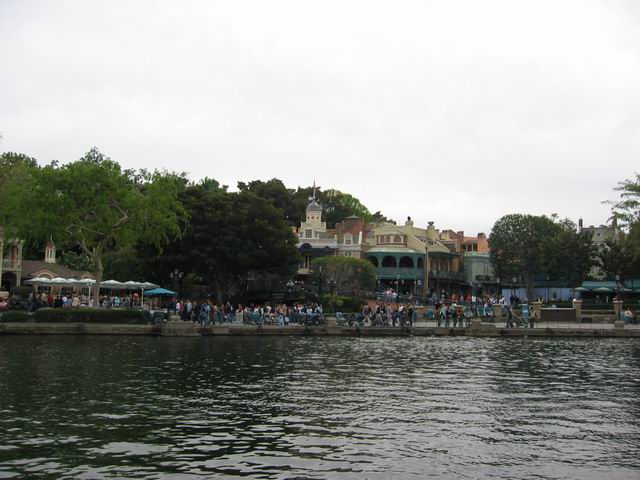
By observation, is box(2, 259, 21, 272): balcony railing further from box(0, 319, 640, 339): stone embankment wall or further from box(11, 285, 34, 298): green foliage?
box(0, 319, 640, 339): stone embankment wall

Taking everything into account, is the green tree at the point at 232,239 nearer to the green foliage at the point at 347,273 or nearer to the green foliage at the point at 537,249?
the green foliage at the point at 347,273

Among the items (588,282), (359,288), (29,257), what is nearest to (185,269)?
(359,288)

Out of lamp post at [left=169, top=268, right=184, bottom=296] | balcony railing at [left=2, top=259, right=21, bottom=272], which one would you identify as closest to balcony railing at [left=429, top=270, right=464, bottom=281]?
lamp post at [left=169, top=268, right=184, bottom=296]

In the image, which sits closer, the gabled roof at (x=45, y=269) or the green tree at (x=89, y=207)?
the green tree at (x=89, y=207)

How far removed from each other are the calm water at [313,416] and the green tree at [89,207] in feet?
49.9

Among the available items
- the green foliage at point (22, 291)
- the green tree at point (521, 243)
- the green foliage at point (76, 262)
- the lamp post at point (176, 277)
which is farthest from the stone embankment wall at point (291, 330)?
the green tree at point (521, 243)

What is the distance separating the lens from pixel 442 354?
34.4 meters

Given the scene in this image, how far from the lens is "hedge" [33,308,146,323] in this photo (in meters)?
42.2

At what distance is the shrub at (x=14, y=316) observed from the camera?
136 ft

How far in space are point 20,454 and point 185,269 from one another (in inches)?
2050

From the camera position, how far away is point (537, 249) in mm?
86750

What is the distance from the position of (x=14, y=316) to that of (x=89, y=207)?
853 centimetres

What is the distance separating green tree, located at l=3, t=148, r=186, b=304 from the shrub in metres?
5.61

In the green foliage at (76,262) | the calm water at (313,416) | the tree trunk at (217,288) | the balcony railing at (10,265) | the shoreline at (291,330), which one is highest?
the green foliage at (76,262)
